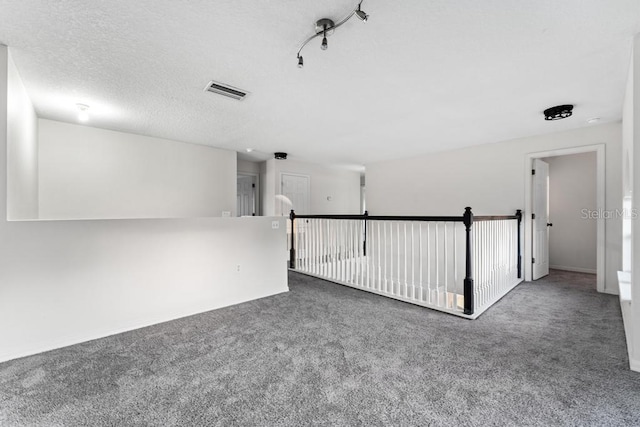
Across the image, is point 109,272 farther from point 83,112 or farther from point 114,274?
point 83,112

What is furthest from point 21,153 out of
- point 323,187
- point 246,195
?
point 323,187

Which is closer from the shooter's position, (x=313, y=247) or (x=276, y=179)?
(x=313, y=247)

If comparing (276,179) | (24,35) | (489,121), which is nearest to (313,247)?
(276,179)

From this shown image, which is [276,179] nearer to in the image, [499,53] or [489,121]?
[489,121]

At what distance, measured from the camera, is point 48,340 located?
232 centimetres

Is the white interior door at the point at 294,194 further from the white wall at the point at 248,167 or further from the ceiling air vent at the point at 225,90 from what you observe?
the ceiling air vent at the point at 225,90

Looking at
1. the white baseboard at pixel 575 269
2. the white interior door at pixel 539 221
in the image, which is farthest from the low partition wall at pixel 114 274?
the white baseboard at pixel 575 269

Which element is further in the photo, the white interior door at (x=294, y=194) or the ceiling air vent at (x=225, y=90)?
the white interior door at (x=294, y=194)

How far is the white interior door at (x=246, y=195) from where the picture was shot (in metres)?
6.68

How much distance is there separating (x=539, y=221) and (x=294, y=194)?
15.6 feet

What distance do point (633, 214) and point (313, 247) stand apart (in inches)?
150

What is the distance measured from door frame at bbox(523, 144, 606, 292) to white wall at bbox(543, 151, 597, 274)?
1.38 metres

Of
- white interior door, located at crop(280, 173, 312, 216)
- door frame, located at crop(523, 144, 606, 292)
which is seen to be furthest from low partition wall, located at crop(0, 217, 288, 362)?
door frame, located at crop(523, 144, 606, 292)

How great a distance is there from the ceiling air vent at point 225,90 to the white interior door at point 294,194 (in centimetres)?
347
